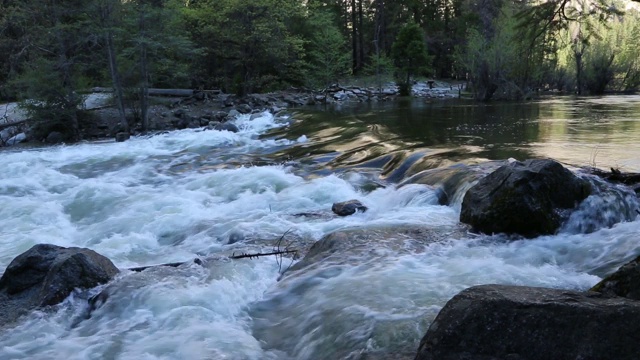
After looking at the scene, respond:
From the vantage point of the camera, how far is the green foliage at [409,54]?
33.8 metres

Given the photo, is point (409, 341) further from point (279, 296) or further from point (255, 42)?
point (255, 42)

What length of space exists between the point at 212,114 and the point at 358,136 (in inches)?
397

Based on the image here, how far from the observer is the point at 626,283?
351 cm

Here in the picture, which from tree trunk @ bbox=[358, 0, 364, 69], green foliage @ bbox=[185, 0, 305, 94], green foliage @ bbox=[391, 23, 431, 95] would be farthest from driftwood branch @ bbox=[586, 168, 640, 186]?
tree trunk @ bbox=[358, 0, 364, 69]

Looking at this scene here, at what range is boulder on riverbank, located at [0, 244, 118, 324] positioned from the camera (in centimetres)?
505

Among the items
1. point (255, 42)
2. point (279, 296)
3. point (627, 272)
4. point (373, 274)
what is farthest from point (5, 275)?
point (255, 42)

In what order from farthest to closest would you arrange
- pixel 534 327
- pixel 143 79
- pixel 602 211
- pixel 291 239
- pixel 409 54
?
pixel 409 54, pixel 143 79, pixel 291 239, pixel 602 211, pixel 534 327

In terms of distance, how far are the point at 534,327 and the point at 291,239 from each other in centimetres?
445

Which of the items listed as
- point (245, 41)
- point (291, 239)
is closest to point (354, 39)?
point (245, 41)

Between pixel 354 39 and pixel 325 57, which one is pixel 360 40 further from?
pixel 325 57

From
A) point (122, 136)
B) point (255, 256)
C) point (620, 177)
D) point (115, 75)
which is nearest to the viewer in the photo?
point (255, 256)

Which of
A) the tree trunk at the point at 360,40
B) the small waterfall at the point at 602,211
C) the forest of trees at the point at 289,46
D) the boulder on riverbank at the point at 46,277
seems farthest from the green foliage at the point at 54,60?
the tree trunk at the point at 360,40

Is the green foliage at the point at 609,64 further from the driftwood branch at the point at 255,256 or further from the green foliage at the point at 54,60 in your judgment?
the driftwood branch at the point at 255,256

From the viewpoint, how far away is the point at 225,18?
28266mm
